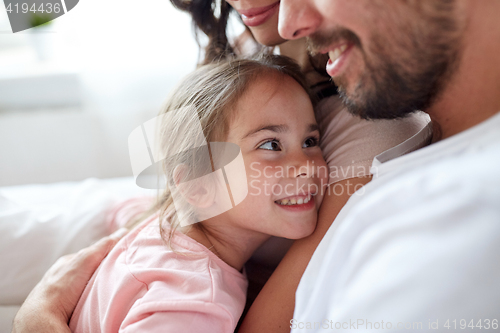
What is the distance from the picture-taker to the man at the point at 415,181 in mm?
547

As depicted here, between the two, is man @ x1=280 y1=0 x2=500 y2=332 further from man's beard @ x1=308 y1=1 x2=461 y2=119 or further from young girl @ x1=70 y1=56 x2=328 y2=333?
young girl @ x1=70 y1=56 x2=328 y2=333

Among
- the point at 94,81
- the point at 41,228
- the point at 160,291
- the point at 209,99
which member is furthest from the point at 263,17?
the point at 94,81

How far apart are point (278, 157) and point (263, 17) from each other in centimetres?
45

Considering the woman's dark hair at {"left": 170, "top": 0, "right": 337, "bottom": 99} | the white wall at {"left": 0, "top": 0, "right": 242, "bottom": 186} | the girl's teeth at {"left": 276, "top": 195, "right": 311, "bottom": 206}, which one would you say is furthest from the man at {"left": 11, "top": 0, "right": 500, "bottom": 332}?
the white wall at {"left": 0, "top": 0, "right": 242, "bottom": 186}

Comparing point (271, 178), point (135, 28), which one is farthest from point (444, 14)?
point (135, 28)

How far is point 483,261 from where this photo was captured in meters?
0.53

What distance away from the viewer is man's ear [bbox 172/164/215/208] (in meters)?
1.00

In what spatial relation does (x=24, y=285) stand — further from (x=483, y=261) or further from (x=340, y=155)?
(x=483, y=261)

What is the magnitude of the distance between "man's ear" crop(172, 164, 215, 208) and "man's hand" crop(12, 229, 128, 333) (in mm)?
293

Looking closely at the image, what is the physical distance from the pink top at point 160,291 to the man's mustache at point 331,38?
21.9 inches

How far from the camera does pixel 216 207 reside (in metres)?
1.02

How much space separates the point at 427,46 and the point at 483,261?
395mm

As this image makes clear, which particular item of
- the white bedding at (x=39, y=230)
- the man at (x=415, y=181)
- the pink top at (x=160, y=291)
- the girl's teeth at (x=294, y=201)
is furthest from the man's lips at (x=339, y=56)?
the white bedding at (x=39, y=230)

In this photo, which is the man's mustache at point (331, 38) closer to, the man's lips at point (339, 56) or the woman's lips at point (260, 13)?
the man's lips at point (339, 56)
